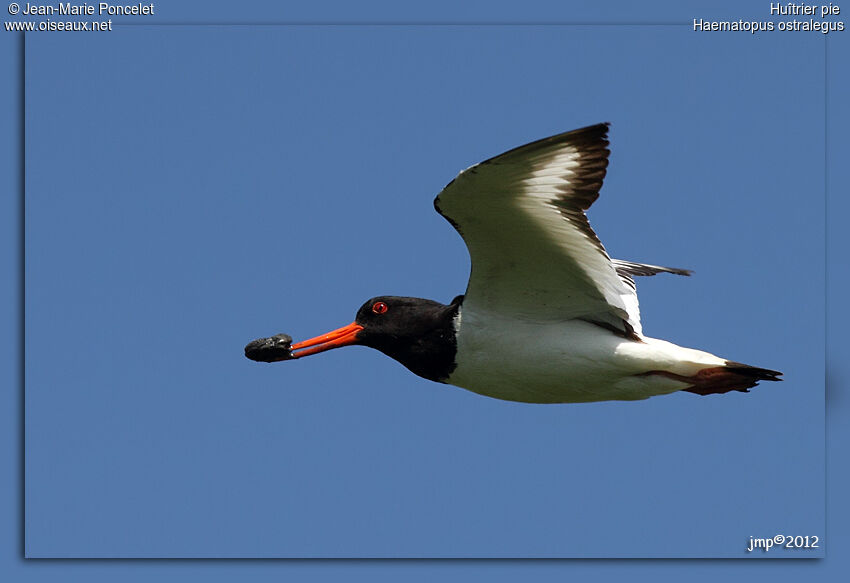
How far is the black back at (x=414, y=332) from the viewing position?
900 centimetres

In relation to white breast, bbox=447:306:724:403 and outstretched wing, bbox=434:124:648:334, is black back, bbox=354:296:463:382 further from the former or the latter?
outstretched wing, bbox=434:124:648:334

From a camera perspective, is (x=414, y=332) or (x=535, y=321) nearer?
(x=535, y=321)

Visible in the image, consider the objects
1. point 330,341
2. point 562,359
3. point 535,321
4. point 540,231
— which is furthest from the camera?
point 330,341

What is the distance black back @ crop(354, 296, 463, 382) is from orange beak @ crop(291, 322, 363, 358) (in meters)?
0.07

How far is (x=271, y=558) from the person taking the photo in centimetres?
910

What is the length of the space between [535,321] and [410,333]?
1.03 m

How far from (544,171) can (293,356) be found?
318cm

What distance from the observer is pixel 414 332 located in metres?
9.15

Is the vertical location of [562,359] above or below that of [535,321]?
below

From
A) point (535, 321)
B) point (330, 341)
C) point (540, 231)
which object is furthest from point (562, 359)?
point (330, 341)

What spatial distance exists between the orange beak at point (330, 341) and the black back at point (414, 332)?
0.07 m

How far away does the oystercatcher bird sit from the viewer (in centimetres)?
786

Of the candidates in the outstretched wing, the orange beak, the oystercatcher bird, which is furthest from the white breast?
the orange beak

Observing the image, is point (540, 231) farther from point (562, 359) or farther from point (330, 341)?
point (330, 341)
